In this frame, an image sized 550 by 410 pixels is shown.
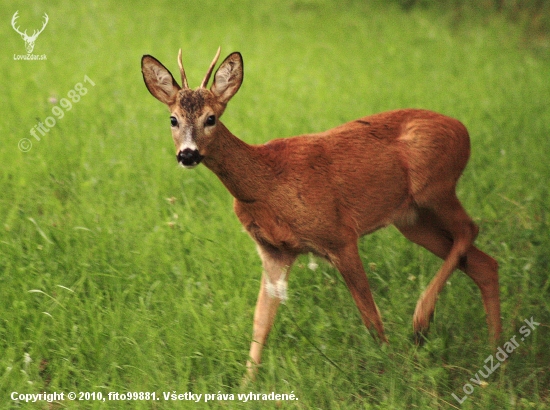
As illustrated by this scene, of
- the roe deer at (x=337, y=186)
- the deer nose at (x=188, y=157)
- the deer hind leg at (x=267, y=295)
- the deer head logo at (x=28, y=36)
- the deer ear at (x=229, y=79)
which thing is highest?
the deer ear at (x=229, y=79)

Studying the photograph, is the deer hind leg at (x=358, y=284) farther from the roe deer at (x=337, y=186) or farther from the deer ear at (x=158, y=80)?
the deer ear at (x=158, y=80)

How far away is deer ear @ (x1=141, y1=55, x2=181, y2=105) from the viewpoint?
4516mm

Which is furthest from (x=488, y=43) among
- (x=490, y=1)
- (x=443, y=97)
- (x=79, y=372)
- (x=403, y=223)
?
(x=79, y=372)

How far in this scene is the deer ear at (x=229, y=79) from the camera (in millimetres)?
4547

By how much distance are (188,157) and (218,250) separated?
150 centimetres

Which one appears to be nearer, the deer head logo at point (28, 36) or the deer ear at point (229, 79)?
the deer ear at point (229, 79)

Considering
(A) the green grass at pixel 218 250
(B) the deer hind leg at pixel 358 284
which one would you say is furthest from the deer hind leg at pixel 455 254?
(B) the deer hind leg at pixel 358 284

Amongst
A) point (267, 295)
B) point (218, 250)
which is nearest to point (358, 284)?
point (267, 295)

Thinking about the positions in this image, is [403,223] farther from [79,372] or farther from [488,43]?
[488,43]

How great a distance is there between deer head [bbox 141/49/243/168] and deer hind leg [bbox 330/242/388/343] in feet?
3.10

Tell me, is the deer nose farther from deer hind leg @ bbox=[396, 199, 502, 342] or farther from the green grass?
deer hind leg @ bbox=[396, 199, 502, 342]

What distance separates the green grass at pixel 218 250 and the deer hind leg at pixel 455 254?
17 centimetres

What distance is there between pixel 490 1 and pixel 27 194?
27.0ft

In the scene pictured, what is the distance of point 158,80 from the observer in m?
4.54
